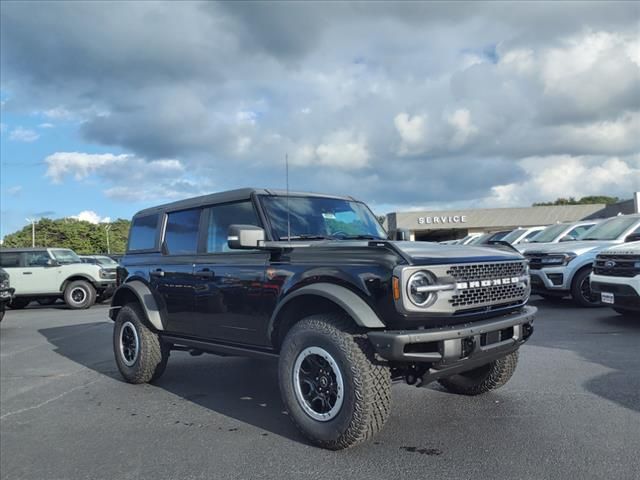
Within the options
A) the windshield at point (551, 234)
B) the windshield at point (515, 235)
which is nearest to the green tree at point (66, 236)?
the windshield at point (515, 235)

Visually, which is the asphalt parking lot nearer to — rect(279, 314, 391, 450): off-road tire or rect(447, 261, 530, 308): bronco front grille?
rect(279, 314, 391, 450): off-road tire

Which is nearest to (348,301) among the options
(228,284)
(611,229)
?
(228,284)

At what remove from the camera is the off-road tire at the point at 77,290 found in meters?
15.7

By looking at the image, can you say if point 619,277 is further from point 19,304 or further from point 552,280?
point 19,304

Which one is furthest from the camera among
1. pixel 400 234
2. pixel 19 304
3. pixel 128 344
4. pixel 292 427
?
pixel 19 304

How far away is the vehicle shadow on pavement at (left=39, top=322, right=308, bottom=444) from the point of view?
15.0 feet

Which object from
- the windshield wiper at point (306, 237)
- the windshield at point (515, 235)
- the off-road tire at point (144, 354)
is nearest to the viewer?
the windshield wiper at point (306, 237)

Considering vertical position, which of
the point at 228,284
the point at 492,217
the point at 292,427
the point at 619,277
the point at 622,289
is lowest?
the point at 292,427

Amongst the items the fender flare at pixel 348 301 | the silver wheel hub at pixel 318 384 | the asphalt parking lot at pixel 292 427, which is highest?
the fender flare at pixel 348 301

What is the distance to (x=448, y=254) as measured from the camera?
3.77m

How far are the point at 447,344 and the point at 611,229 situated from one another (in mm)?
8871

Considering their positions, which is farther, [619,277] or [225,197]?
[619,277]

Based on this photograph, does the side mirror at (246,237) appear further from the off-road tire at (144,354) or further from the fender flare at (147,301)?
the off-road tire at (144,354)

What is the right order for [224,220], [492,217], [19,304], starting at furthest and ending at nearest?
[492,217] < [19,304] < [224,220]
